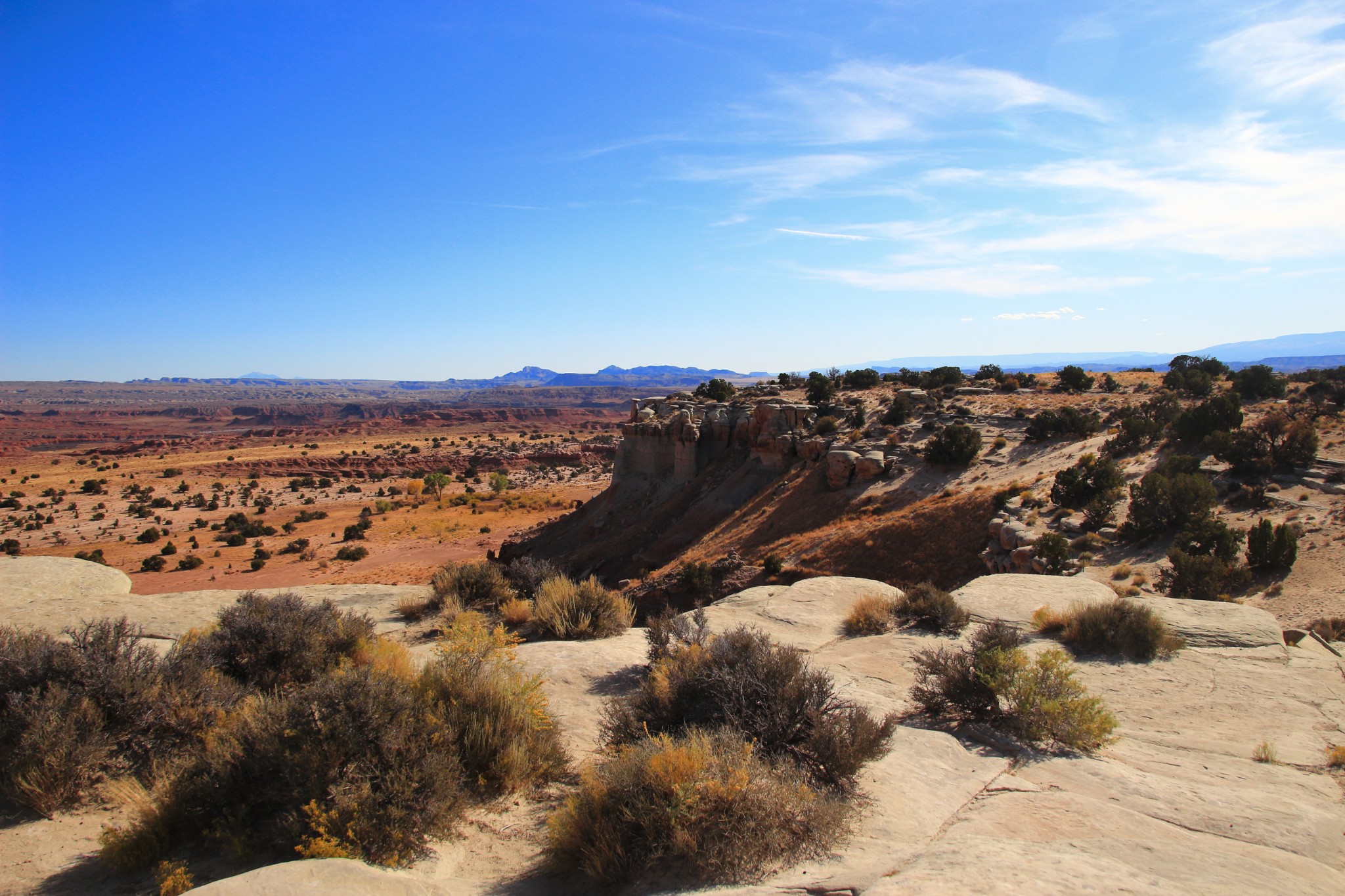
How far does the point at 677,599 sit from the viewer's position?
62.0 feet

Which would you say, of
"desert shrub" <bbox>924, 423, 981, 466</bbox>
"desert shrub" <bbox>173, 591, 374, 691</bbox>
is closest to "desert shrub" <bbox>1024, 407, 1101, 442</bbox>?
"desert shrub" <bbox>924, 423, 981, 466</bbox>

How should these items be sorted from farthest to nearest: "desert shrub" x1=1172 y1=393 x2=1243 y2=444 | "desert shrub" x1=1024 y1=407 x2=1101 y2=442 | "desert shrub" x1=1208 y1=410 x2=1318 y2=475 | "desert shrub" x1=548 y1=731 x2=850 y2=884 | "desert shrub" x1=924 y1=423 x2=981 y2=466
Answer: "desert shrub" x1=1024 y1=407 x2=1101 y2=442
"desert shrub" x1=924 y1=423 x2=981 y2=466
"desert shrub" x1=1172 y1=393 x2=1243 y2=444
"desert shrub" x1=1208 y1=410 x2=1318 y2=475
"desert shrub" x1=548 y1=731 x2=850 y2=884

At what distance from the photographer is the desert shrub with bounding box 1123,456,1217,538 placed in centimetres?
1426

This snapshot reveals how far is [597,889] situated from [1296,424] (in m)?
21.8

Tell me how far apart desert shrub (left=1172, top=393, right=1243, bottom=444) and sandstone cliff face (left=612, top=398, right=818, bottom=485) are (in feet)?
40.1

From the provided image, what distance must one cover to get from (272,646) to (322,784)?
3.85 m

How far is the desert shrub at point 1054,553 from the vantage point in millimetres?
14094

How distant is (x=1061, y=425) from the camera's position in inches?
895

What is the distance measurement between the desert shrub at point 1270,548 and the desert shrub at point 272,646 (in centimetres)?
1646

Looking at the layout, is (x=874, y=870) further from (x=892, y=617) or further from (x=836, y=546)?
(x=836, y=546)

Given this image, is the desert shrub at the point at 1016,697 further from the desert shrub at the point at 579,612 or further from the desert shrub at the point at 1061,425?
the desert shrub at the point at 1061,425

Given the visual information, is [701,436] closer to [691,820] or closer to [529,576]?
[529,576]

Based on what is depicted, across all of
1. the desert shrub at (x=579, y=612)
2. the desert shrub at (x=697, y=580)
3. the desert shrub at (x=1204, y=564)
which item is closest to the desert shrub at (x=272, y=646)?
the desert shrub at (x=579, y=612)

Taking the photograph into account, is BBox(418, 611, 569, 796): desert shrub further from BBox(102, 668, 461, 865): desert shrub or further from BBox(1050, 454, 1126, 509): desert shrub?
BBox(1050, 454, 1126, 509): desert shrub
